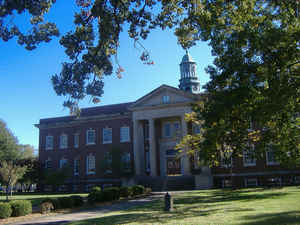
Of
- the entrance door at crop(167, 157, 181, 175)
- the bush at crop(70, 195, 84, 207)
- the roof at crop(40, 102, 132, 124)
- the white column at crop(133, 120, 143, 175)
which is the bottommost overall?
the bush at crop(70, 195, 84, 207)

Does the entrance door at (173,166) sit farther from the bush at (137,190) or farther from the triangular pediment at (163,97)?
the bush at (137,190)

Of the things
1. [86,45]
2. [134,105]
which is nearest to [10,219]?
[86,45]

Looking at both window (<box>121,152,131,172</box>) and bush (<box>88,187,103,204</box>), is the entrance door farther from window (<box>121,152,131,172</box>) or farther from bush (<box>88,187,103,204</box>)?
bush (<box>88,187,103,204</box>)

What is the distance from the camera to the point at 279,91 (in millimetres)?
11172

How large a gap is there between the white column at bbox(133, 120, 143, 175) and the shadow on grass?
84.3 feet

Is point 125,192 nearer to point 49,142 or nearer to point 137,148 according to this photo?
point 137,148

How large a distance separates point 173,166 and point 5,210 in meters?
26.4

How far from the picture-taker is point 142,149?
124 feet

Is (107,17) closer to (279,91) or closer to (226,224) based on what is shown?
(279,91)

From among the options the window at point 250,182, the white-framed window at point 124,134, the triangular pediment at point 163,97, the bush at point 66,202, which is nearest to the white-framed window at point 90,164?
the white-framed window at point 124,134

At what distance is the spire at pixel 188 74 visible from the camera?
152 feet

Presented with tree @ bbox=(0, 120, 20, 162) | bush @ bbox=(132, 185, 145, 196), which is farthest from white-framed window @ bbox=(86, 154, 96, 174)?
tree @ bbox=(0, 120, 20, 162)

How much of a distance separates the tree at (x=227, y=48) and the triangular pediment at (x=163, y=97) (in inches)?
820

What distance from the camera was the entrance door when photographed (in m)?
38.4
